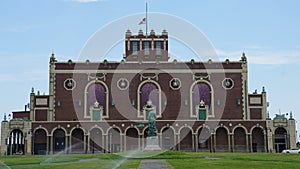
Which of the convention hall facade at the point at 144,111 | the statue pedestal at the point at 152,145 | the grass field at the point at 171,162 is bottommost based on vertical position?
the grass field at the point at 171,162

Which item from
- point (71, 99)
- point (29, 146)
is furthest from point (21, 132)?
point (71, 99)

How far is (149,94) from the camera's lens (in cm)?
8731

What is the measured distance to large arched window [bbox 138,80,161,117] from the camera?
86863mm

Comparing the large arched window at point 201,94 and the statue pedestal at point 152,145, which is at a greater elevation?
the large arched window at point 201,94

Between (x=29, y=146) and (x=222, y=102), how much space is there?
32.8 meters

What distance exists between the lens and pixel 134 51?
9350 centimetres

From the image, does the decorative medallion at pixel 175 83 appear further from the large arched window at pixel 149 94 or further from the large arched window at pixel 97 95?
the large arched window at pixel 97 95

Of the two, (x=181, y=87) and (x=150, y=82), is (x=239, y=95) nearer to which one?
(x=181, y=87)

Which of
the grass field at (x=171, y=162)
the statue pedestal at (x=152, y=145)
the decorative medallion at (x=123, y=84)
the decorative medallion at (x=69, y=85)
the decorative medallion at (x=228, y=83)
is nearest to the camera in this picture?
the grass field at (x=171, y=162)

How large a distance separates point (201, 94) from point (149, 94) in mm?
8989

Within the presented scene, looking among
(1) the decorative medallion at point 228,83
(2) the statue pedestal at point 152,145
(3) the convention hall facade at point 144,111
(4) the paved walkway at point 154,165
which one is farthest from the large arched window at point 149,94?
(4) the paved walkway at point 154,165

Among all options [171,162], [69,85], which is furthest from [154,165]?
[69,85]

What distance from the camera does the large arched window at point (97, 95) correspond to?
86.2m

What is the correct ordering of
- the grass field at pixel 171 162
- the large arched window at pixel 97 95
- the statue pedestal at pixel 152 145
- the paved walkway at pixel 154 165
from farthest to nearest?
the large arched window at pixel 97 95
the statue pedestal at pixel 152 145
the grass field at pixel 171 162
the paved walkway at pixel 154 165
